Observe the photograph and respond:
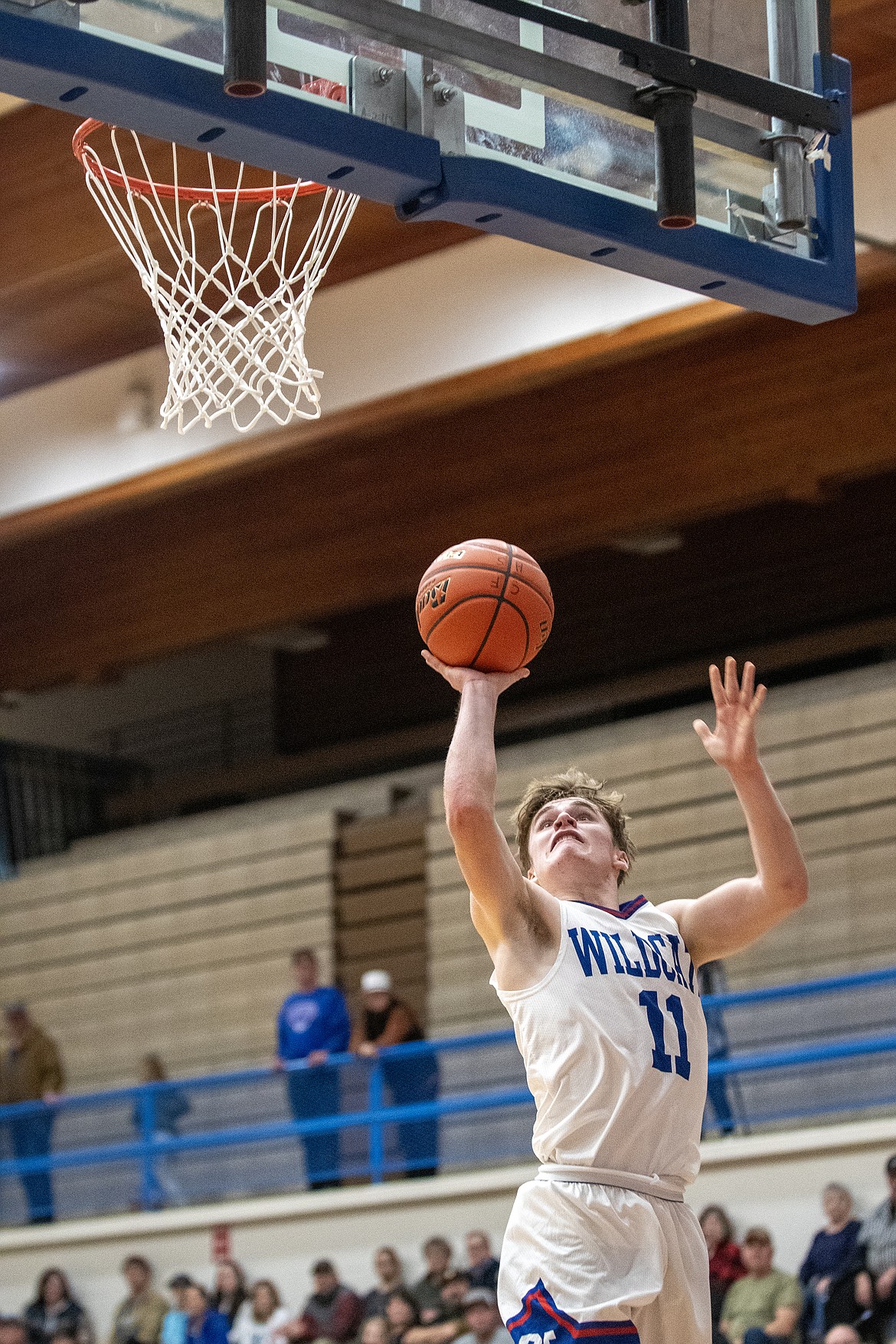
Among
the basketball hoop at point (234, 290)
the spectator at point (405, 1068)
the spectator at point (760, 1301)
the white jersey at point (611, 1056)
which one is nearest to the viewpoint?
the white jersey at point (611, 1056)

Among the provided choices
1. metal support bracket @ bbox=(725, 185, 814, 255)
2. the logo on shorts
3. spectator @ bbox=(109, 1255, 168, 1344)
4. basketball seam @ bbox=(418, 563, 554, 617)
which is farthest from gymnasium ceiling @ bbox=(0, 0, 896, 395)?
the logo on shorts

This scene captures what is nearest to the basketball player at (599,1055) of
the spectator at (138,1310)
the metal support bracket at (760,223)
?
the metal support bracket at (760,223)

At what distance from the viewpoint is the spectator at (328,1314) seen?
11469 millimetres

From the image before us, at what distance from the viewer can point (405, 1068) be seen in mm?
12312

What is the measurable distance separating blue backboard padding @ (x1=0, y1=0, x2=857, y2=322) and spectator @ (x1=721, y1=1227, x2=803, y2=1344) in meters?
6.33

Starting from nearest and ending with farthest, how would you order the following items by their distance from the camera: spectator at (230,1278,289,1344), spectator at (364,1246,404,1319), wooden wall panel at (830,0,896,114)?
wooden wall panel at (830,0,896,114) < spectator at (364,1246,404,1319) < spectator at (230,1278,289,1344)

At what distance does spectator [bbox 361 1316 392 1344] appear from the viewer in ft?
36.2

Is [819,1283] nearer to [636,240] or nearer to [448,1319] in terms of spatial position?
[448,1319]

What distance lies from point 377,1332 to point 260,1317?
115 cm

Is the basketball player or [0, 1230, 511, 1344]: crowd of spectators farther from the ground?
the basketball player

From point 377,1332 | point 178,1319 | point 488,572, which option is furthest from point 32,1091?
point 488,572

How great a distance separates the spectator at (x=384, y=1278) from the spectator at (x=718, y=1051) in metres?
2.12

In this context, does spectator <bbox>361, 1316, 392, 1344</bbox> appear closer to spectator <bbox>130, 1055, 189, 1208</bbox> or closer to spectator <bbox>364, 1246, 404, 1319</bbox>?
spectator <bbox>364, 1246, 404, 1319</bbox>

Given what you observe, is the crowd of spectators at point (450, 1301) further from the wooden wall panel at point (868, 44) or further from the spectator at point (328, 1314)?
the wooden wall panel at point (868, 44)
